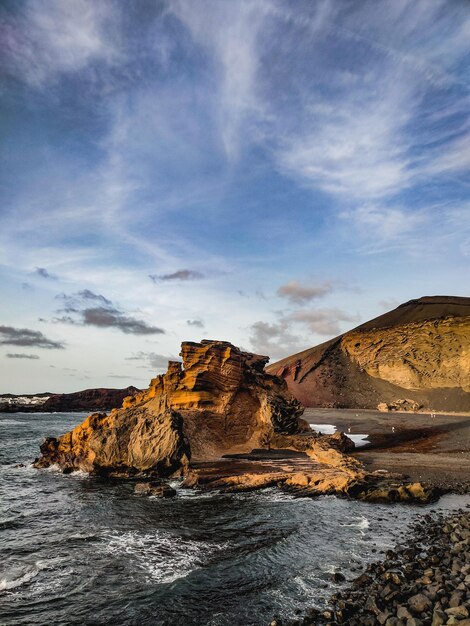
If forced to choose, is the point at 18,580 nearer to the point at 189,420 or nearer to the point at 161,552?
the point at 161,552

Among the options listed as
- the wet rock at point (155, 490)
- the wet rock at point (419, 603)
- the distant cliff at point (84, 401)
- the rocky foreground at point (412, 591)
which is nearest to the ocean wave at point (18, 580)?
the rocky foreground at point (412, 591)

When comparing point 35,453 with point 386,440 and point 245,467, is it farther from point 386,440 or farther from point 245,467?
point 386,440

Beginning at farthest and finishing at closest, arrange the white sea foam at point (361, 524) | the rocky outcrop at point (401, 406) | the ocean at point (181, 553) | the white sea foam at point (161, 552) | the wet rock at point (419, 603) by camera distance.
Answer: the rocky outcrop at point (401, 406), the white sea foam at point (361, 524), the white sea foam at point (161, 552), the ocean at point (181, 553), the wet rock at point (419, 603)

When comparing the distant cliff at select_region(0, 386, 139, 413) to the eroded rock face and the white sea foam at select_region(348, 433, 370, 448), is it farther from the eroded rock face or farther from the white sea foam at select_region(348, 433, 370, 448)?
the eroded rock face

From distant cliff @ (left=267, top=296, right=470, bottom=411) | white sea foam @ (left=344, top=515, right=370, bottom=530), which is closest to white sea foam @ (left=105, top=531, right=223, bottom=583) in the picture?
white sea foam @ (left=344, top=515, right=370, bottom=530)

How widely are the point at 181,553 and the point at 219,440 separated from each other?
18.8 metres

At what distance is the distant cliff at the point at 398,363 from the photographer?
74.4 metres

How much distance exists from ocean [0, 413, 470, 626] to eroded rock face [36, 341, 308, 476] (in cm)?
461

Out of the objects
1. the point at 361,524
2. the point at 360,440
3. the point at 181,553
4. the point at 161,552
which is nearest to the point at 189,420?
the point at 361,524

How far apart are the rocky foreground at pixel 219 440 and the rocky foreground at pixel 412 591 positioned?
7.47 m

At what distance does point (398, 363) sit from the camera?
81.8m

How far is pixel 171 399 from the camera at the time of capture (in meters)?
34.2

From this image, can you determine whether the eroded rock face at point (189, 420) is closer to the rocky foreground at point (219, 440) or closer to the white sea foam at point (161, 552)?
the rocky foreground at point (219, 440)

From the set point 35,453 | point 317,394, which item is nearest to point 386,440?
point 35,453
